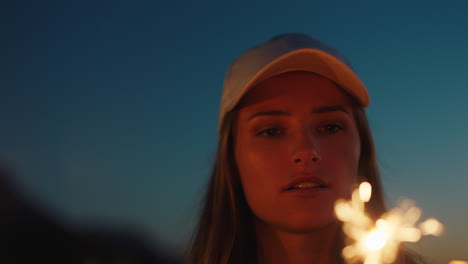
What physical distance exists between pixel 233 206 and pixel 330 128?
64cm

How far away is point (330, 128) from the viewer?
6.01ft

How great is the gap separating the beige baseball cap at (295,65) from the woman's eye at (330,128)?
7.6 inches

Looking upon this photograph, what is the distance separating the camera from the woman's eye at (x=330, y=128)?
1822mm

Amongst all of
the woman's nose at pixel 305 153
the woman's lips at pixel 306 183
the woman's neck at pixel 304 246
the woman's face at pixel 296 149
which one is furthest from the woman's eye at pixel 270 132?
the woman's neck at pixel 304 246

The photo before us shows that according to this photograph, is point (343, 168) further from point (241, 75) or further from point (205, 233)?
point (205, 233)

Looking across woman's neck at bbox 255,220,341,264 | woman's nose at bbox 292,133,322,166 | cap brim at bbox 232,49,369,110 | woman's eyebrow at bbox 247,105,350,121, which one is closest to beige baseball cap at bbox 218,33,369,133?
cap brim at bbox 232,49,369,110

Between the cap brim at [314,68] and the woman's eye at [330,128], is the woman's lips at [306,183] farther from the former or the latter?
the cap brim at [314,68]

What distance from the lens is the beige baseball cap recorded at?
1.84 meters

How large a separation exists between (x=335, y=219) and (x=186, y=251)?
100 centimetres

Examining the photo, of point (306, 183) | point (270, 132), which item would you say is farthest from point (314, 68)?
point (306, 183)

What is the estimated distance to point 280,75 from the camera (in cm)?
189

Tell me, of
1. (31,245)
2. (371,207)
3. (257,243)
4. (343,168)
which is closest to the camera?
(343,168)

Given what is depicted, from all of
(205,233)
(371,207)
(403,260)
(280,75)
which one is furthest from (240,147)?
(403,260)

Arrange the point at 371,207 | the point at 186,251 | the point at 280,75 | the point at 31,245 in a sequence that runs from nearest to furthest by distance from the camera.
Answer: the point at 280,75 → the point at 371,207 → the point at 186,251 → the point at 31,245
